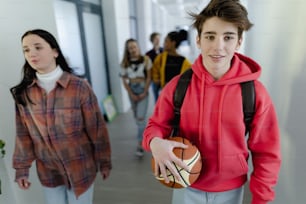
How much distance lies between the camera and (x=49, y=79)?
668 millimetres

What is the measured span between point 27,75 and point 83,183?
40 cm

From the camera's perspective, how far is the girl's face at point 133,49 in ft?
5.21

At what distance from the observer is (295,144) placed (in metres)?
0.79

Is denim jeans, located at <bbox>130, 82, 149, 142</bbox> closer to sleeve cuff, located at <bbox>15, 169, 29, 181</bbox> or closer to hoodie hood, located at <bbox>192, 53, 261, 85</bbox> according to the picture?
sleeve cuff, located at <bbox>15, 169, 29, 181</bbox>

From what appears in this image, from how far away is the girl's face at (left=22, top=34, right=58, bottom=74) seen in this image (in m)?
0.62

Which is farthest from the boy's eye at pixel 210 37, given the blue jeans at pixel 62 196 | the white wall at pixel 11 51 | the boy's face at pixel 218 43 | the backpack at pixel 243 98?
the blue jeans at pixel 62 196

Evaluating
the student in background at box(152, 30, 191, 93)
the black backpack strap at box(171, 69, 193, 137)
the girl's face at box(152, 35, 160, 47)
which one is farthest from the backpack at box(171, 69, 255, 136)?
the girl's face at box(152, 35, 160, 47)

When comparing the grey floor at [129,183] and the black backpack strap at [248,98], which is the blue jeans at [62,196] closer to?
the grey floor at [129,183]

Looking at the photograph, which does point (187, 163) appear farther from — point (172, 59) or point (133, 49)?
point (133, 49)

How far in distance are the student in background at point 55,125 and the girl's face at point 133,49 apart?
36.1 inches


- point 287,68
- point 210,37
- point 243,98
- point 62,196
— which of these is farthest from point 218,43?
point 62,196

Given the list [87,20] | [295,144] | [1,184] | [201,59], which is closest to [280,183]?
[295,144]

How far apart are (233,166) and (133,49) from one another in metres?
1.21

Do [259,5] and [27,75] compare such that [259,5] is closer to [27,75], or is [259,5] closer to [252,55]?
[252,55]
